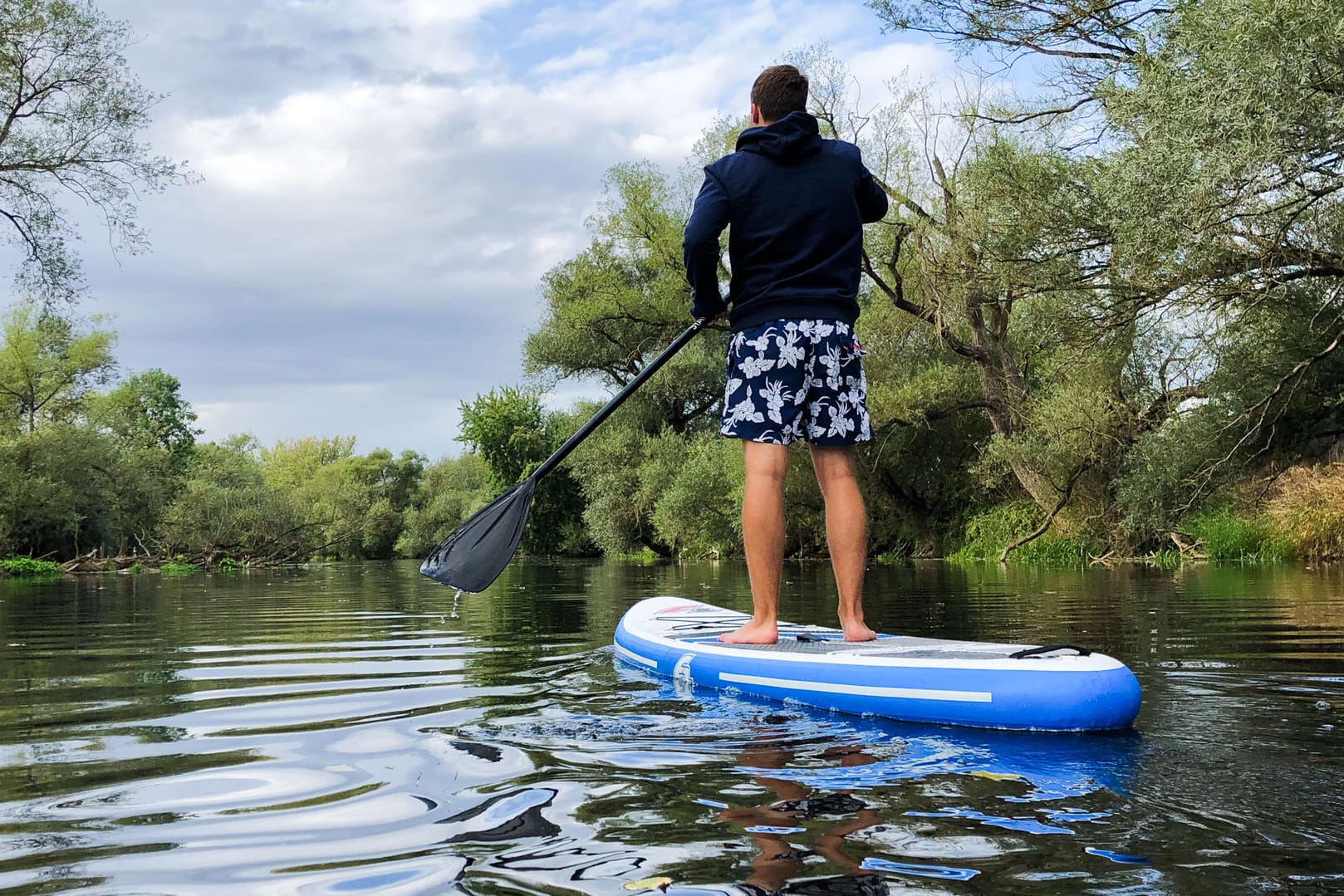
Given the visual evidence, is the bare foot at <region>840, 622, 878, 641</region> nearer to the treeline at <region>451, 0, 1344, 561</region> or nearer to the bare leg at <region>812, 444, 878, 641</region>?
the bare leg at <region>812, 444, 878, 641</region>

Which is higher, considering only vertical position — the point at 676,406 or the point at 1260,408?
the point at 676,406

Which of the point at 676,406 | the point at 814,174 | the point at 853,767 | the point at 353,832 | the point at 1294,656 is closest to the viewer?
the point at 353,832

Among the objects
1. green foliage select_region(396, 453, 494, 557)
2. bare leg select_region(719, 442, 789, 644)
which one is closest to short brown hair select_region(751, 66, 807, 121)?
bare leg select_region(719, 442, 789, 644)

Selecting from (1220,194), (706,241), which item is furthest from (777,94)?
(1220,194)

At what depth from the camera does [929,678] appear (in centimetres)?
325

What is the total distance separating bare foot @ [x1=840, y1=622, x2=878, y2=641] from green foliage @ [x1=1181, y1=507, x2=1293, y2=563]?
43.6 feet

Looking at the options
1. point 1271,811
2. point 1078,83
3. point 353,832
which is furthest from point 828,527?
point 1078,83

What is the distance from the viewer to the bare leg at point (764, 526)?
4031mm

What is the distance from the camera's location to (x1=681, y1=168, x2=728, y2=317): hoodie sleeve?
166 inches

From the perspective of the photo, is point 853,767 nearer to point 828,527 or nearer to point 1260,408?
point 828,527

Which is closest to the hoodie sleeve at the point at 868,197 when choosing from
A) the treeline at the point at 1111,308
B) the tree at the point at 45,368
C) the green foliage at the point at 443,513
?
the treeline at the point at 1111,308

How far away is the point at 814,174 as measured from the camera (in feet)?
13.7

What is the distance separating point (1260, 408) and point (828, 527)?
42.2 feet

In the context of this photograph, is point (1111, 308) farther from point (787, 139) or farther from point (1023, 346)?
point (787, 139)
